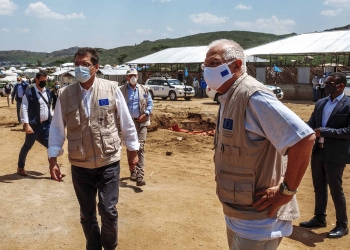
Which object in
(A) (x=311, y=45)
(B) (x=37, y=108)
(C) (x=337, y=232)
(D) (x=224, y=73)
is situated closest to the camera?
(D) (x=224, y=73)

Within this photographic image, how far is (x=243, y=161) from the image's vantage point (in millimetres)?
2646

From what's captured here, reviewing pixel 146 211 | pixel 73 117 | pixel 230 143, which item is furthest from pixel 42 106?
pixel 230 143

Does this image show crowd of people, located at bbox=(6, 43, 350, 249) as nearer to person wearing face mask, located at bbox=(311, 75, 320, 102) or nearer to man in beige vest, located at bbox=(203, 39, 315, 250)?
man in beige vest, located at bbox=(203, 39, 315, 250)

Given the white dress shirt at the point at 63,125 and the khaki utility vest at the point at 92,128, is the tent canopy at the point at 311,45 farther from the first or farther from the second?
the khaki utility vest at the point at 92,128

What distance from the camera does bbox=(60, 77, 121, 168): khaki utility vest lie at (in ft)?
13.9

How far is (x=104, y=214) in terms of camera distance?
423cm

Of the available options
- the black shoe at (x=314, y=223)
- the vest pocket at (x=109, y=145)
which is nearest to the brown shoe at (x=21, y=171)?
the vest pocket at (x=109, y=145)

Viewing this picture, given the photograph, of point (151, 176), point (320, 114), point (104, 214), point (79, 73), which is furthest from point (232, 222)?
point (151, 176)

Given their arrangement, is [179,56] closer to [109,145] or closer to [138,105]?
[138,105]

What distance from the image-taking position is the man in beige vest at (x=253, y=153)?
97.3 inches

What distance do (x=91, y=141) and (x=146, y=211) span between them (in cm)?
224

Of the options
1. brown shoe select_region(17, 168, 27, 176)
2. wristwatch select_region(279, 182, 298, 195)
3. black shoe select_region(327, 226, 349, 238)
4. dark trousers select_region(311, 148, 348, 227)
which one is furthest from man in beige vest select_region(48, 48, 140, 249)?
brown shoe select_region(17, 168, 27, 176)

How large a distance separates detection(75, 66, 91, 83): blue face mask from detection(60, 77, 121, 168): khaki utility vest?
128 millimetres

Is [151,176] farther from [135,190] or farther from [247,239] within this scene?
[247,239]
